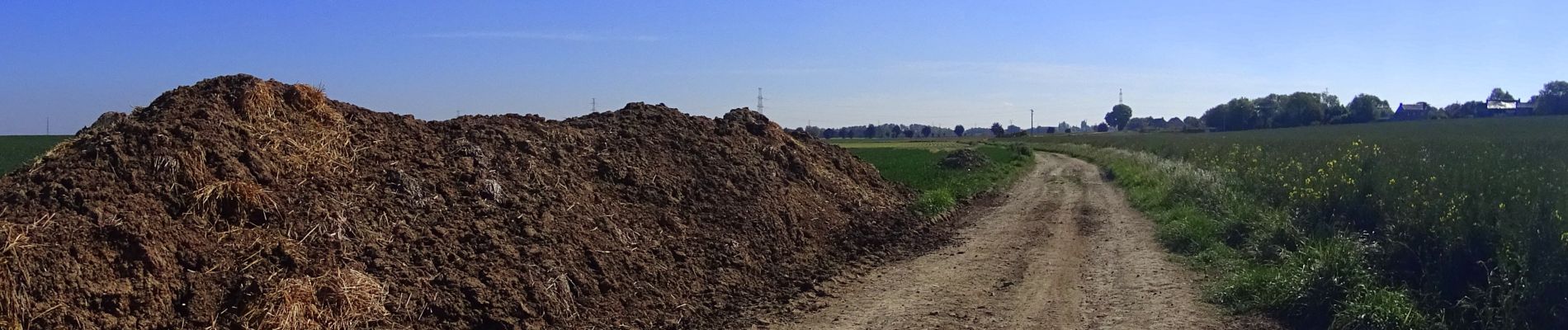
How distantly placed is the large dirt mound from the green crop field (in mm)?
4173

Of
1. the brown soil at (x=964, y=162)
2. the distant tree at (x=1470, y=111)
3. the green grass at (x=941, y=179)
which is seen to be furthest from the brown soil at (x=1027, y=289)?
the distant tree at (x=1470, y=111)

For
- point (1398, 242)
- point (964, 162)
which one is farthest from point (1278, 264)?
point (964, 162)

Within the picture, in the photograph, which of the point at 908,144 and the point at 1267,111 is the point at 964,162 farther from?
the point at 1267,111

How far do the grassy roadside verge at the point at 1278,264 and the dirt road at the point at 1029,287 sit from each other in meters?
0.34

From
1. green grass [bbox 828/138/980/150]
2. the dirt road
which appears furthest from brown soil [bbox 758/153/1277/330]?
green grass [bbox 828/138/980/150]

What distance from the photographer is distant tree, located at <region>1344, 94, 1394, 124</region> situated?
86.2 m

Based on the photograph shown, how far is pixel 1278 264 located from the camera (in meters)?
8.88

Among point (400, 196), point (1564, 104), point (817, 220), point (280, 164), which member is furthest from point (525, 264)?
point (1564, 104)

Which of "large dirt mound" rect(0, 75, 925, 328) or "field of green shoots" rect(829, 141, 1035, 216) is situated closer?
"large dirt mound" rect(0, 75, 925, 328)

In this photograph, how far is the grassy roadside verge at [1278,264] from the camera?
6.62m

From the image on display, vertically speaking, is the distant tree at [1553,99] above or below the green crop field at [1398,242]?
above

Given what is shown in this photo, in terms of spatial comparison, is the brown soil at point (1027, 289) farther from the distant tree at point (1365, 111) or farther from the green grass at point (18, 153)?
the distant tree at point (1365, 111)

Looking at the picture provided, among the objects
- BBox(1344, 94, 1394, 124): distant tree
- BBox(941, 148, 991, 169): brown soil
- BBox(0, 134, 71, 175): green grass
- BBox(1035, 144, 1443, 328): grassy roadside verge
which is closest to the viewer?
BBox(1035, 144, 1443, 328): grassy roadside verge

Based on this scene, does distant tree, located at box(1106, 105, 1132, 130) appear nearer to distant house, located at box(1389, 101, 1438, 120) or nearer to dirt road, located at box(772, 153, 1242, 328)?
distant house, located at box(1389, 101, 1438, 120)
